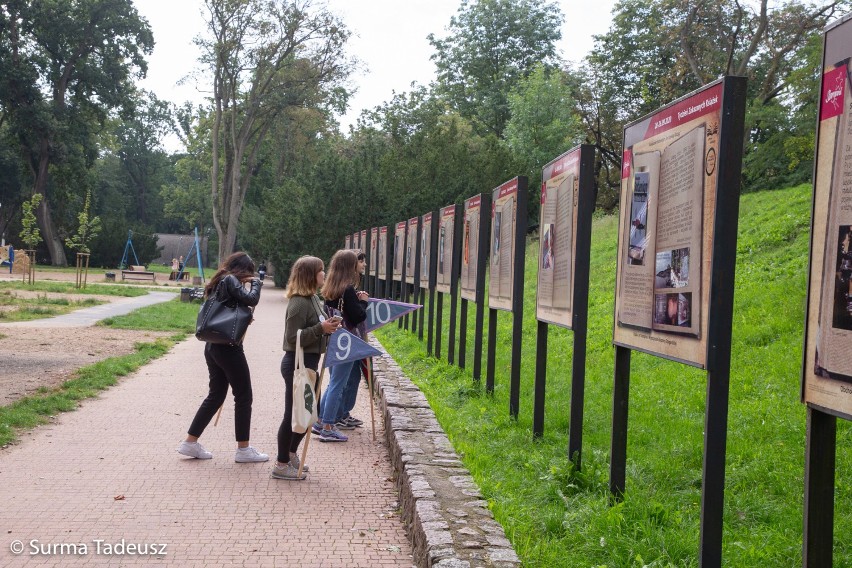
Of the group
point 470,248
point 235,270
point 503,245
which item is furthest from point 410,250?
point 235,270

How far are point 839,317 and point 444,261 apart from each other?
9.81m

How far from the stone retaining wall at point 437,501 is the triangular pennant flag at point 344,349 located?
0.69 metres

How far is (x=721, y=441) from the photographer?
149 inches

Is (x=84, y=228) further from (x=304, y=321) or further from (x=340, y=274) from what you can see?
(x=304, y=321)

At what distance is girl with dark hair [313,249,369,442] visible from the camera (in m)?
8.18

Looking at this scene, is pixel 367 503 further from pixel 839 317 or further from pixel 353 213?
pixel 353 213

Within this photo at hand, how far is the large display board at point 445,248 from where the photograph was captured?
482 inches

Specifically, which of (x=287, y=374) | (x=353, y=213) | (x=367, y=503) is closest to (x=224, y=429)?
(x=287, y=374)

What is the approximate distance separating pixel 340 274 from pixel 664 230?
14.2 feet

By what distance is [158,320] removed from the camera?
71.2 ft

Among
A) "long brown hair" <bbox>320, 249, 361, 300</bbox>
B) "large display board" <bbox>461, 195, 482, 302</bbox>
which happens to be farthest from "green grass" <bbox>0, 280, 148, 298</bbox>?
"long brown hair" <bbox>320, 249, 361, 300</bbox>

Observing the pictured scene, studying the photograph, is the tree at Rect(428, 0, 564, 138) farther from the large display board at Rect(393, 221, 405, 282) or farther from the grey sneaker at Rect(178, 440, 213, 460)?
the grey sneaker at Rect(178, 440, 213, 460)

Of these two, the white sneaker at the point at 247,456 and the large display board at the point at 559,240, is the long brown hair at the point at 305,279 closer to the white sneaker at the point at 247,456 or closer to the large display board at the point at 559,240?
the white sneaker at the point at 247,456

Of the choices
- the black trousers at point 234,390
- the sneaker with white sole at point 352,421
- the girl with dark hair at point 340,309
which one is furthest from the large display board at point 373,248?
the black trousers at point 234,390
